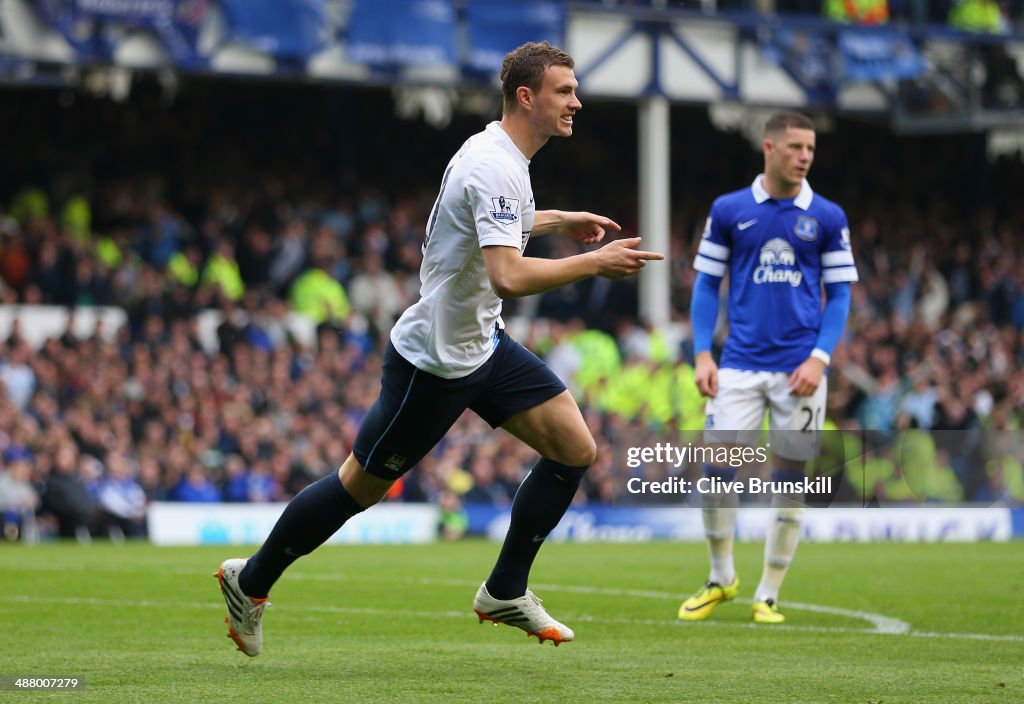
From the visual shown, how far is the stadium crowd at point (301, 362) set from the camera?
19766mm

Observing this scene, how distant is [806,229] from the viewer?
9641 mm

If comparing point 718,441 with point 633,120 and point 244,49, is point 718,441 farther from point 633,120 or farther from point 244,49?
point 633,120

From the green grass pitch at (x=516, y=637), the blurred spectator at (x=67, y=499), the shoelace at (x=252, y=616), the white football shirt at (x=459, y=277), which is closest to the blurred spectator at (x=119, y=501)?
the blurred spectator at (x=67, y=499)

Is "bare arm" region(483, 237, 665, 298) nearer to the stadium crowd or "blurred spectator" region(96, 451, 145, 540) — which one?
the stadium crowd

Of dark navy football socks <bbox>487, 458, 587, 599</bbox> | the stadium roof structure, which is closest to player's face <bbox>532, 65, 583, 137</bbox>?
dark navy football socks <bbox>487, 458, 587, 599</bbox>

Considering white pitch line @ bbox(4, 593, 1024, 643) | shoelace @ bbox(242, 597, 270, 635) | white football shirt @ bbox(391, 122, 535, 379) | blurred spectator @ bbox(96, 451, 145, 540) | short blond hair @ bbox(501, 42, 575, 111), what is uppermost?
short blond hair @ bbox(501, 42, 575, 111)

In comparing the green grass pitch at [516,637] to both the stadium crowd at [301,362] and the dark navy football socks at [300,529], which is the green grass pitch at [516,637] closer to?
the dark navy football socks at [300,529]

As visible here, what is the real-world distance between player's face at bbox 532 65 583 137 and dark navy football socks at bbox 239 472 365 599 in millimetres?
1617

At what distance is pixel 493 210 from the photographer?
657 cm

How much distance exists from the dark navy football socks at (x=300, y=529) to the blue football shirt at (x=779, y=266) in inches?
128

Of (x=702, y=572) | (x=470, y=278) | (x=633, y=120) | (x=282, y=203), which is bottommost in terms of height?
(x=702, y=572)

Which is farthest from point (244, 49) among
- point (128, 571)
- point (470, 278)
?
point (470, 278)

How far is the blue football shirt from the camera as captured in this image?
380 inches

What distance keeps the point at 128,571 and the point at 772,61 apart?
16803 mm
